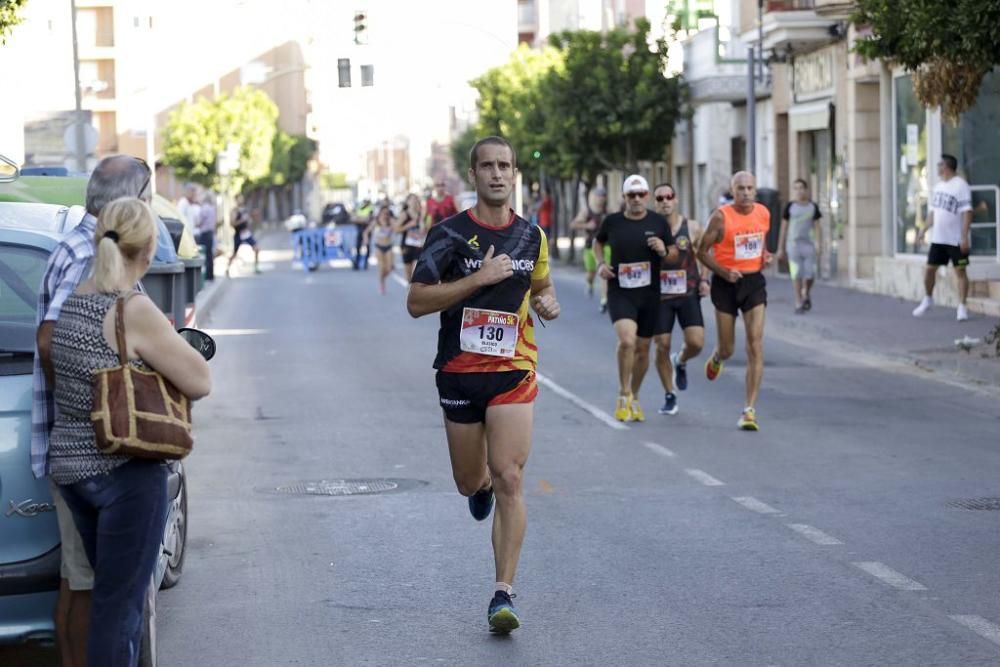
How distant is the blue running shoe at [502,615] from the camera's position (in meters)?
6.74

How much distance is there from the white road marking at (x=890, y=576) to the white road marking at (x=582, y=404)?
204 inches

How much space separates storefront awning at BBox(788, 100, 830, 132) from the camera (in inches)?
1277

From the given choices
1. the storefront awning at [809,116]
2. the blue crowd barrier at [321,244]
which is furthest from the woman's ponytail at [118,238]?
the blue crowd barrier at [321,244]

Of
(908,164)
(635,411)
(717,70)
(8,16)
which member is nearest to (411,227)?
(908,164)

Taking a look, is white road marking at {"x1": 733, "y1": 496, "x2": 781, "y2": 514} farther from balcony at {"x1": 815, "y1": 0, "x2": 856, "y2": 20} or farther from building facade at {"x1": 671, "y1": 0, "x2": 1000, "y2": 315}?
balcony at {"x1": 815, "y1": 0, "x2": 856, "y2": 20}

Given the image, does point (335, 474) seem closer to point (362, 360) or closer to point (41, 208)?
point (41, 208)

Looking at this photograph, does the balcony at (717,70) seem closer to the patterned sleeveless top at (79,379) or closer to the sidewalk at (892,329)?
the sidewalk at (892,329)

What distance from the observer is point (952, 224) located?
21.5 m

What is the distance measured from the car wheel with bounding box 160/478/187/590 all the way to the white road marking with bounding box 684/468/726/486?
3557mm

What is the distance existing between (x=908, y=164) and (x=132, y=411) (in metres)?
24.0

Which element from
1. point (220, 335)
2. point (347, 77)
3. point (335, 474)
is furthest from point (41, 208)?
point (347, 77)

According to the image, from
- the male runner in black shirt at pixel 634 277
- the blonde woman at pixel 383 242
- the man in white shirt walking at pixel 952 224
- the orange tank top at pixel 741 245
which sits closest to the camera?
the orange tank top at pixel 741 245

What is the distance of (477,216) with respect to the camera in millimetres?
7137

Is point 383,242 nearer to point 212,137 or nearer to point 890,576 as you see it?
point 890,576
